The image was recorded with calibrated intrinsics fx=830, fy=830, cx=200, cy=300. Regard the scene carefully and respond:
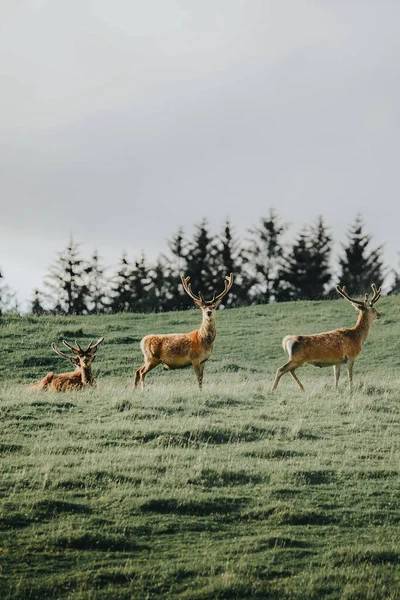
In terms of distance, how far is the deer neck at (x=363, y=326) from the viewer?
20.5m

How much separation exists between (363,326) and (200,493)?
34.9ft

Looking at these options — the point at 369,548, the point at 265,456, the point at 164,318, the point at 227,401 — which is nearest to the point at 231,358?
the point at 164,318

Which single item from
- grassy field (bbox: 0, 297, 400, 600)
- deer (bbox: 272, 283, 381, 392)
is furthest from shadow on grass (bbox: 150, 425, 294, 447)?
deer (bbox: 272, 283, 381, 392)

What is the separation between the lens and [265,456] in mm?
13039

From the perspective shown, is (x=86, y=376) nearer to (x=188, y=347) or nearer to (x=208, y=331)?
(x=188, y=347)

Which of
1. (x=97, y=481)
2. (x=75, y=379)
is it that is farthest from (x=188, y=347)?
(x=97, y=481)

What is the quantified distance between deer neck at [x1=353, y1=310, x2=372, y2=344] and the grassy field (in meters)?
1.54

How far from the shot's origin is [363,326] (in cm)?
2075

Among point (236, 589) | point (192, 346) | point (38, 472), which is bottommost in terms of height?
point (236, 589)

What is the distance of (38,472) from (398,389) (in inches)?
413

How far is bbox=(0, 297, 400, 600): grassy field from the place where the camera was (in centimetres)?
882

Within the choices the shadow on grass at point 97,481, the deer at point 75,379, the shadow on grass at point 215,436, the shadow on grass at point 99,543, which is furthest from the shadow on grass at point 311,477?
the deer at point 75,379

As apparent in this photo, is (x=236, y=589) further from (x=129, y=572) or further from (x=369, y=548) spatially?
(x=369, y=548)

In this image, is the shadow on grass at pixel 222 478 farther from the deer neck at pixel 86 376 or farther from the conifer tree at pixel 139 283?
the conifer tree at pixel 139 283
